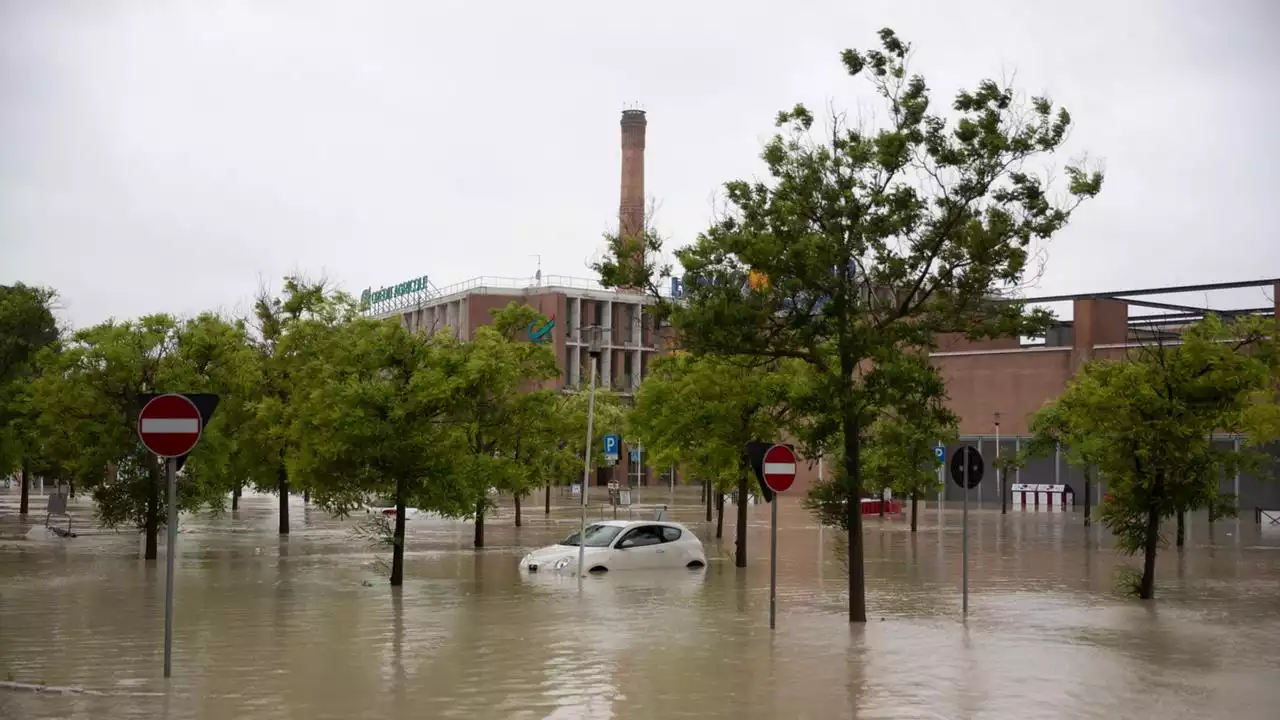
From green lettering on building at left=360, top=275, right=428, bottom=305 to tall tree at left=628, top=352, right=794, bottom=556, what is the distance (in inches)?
3613

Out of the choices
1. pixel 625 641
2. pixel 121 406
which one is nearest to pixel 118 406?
pixel 121 406

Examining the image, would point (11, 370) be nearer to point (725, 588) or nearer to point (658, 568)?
point (658, 568)

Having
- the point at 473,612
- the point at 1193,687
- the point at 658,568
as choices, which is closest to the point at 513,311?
the point at 658,568

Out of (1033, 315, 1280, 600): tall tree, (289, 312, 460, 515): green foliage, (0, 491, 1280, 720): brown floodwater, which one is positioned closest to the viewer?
(0, 491, 1280, 720): brown floodwater

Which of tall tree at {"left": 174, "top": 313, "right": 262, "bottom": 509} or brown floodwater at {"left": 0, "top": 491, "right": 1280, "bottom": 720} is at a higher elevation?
tall tree at {"left": 174, "top": 313, "right": 262, "bottom": 509}

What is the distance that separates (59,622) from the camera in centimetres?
2011

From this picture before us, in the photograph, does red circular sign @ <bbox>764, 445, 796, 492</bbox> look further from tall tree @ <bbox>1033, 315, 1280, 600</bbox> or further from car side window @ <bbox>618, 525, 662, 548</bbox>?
car side window @ <bbox>618, 525, 662, 548</bbox>

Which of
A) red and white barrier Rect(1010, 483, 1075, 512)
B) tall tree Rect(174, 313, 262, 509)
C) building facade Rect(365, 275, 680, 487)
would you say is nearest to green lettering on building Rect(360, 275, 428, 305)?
building facade Rect(365, 275, 680, 487)

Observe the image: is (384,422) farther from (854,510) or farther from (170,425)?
(170,425)

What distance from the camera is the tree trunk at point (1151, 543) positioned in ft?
78.7

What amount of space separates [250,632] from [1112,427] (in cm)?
1460

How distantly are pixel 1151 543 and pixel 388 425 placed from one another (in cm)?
1345

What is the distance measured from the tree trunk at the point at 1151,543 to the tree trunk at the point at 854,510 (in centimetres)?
634

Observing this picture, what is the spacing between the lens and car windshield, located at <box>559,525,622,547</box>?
101 ft
